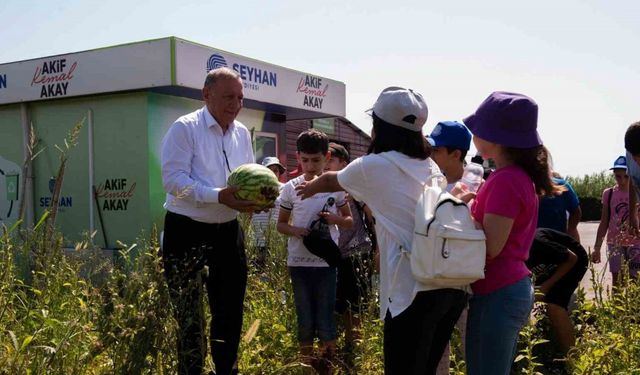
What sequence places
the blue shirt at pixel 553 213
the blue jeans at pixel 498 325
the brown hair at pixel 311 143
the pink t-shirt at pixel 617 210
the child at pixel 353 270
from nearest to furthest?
the blue jeans at pixel 498 325
the brown hair at pixel 311 143
the child at pixel 353 270
the blue shirt at pixel 553 213
the pink t-shirt at pixel 617 210

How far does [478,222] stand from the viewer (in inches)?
110

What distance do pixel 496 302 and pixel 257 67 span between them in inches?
264

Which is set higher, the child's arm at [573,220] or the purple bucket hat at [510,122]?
the purple bucket hat at [510,122]

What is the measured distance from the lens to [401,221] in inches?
110

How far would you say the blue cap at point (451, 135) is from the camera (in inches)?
153

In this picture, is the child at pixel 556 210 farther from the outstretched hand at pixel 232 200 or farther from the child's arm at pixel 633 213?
the outstretched hand at pixel 232 200

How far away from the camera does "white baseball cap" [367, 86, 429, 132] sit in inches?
113

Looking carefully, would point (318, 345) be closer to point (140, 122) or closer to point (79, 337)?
point (79, 337)

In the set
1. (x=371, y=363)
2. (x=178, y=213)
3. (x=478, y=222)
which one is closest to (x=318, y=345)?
(x=371, y=363)

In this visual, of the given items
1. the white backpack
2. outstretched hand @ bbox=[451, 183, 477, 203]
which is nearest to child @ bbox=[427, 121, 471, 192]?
outstretched hand @ bbox=[451, 183, 477, 203]

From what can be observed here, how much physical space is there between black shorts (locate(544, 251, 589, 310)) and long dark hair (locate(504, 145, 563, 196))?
7.18 ft

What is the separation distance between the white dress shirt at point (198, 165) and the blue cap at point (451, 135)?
1.35 m

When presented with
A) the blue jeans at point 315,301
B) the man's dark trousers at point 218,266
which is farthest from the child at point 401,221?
the blue jeans at point 315,301

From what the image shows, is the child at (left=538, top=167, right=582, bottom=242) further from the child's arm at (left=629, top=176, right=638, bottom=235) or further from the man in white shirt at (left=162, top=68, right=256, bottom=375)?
the man in white shirt at (left=162, top=68, right=256, bottom=375)
